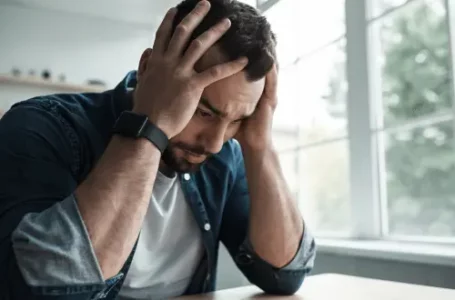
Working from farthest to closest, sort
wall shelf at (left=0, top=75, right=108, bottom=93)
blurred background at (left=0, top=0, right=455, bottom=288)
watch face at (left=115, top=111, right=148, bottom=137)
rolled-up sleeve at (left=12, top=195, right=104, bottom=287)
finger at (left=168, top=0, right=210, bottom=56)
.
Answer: wall shelf at (left=0, top=75, right=108, bottom=93) → blurred background at (left=0, top=0, right=455, bottom=288) → finger at (left=168, top=0, right=210, bottom=56) → watch face at (left=115, top=111, right=148, bottom=137) → rolled-up sleeve at (left=12, top=195, right=104, bottom=287)

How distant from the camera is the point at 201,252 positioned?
1.14 metres

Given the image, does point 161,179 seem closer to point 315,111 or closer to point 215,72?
point 215,72

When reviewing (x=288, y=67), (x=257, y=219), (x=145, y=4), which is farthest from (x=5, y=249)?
(x=145, y=4)

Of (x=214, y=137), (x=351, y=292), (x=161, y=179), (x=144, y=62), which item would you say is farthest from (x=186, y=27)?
(x=351, y=292)

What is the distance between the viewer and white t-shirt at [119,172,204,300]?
3.43 feet

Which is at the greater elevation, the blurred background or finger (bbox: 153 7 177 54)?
finger (bbox: 153 7 177 54)

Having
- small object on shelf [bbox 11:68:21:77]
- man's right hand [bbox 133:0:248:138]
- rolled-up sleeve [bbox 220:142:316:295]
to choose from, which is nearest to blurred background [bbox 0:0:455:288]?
rolled-up sleeve [bbox 220:142:316:295]

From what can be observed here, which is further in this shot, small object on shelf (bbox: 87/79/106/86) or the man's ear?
small object on shelf (bbox: 87/79/106/86)

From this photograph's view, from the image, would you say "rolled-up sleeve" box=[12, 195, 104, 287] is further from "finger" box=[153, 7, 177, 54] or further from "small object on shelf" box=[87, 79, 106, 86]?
"small object on shelf" box=[87, 79, 106, 86]

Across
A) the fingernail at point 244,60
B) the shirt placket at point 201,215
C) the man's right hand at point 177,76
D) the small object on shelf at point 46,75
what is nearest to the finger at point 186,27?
the man's right hand at point 177,76

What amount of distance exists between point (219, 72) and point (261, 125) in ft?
0.87

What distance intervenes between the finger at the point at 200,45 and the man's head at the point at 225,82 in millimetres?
33

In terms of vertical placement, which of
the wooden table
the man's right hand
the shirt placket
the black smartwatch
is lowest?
the wooden table

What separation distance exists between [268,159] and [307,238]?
0.65ft
